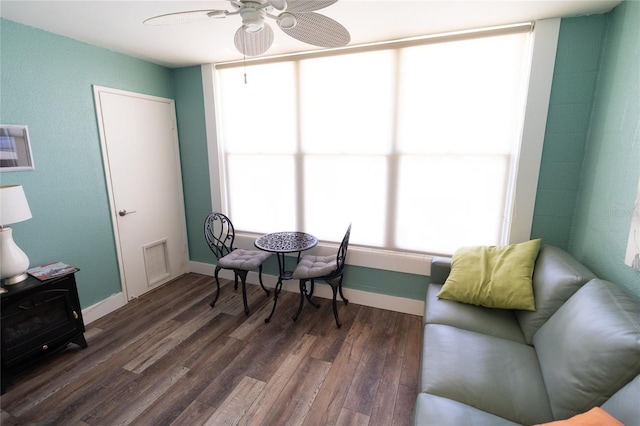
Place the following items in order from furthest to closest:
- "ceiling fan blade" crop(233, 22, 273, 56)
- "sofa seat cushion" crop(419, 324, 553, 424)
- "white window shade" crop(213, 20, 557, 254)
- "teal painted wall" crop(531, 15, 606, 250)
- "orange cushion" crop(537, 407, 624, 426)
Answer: "white window shade" crop(213, 20, 557, 254) < "teal painted wall" crop(531, 15, 606, 250) < "ceiling fan blade" crop(233, 22, 273, 56) < "sofa seat cushion" crop(419, 324, 553, 424) < "orange cushion" crop(537, 407, 624, 426)

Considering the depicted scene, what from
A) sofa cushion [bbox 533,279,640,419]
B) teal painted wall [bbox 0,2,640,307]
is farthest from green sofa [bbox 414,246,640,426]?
teal painted wall [bbox 0,2,640,307]

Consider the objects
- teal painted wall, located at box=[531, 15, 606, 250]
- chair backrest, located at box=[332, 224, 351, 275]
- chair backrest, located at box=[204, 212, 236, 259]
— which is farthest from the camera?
chair backrest, located at box=[204, 212, 236, 259]

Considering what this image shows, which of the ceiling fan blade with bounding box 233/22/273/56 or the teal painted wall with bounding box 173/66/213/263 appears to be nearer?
the ceiling fan blade with bounding box 233/22/273/56

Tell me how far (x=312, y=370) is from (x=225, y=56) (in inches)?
114

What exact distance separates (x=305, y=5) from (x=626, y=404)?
1.86 metres

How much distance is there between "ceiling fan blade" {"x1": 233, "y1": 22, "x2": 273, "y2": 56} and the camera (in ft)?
5.09

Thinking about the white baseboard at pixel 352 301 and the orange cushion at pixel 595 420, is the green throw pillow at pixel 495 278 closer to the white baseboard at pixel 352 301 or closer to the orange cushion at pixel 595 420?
the white baseboard at pixel 352 301

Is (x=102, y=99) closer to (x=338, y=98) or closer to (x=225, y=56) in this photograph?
(x=225, y=56)

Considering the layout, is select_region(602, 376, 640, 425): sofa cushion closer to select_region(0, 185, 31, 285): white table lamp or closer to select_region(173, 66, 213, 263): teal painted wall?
select_region(0, 185, 31, 285): white table lamp

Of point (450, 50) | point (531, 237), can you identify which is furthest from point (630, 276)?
point (450, 50)

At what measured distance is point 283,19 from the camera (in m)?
1.32

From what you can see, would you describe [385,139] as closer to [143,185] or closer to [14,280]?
[143,185]

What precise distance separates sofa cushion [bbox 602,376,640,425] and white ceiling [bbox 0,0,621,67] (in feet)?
6.78

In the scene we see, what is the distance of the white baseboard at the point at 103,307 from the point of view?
2.68 meters
